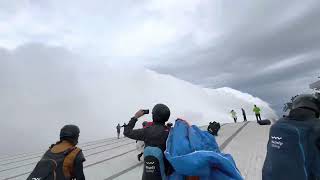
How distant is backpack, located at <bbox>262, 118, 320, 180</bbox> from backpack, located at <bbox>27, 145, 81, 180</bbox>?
6.09ft

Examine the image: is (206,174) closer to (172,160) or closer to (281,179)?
(172,160)

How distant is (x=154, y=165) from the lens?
366 centimetres

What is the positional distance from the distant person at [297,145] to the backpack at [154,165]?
101 centimetres

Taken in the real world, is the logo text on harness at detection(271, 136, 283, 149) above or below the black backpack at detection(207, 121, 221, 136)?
above

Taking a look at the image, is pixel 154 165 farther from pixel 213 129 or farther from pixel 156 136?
pixel 213 129

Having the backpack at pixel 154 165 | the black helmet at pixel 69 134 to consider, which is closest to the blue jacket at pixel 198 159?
the backpack at pixel 154 165

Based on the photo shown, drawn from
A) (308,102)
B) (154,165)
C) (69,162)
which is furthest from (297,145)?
(69,162)

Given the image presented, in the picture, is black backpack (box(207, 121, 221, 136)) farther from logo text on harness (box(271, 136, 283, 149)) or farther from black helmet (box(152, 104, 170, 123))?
logo text on harness (box(271, 136, 283, 149))

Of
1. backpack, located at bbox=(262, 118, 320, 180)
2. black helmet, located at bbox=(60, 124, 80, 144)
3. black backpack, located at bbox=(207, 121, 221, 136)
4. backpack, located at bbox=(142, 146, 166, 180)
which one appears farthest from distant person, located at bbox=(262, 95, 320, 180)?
black backpack, located at bbox=(207, 121, 221, 136)

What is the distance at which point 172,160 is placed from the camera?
10.7 feet

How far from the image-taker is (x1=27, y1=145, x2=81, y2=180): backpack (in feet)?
11.6

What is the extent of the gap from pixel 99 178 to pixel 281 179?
26.0ft

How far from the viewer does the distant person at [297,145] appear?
9.20ft

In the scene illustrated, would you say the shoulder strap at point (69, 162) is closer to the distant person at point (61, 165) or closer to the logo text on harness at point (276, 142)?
the distant person at point (61, 165)
